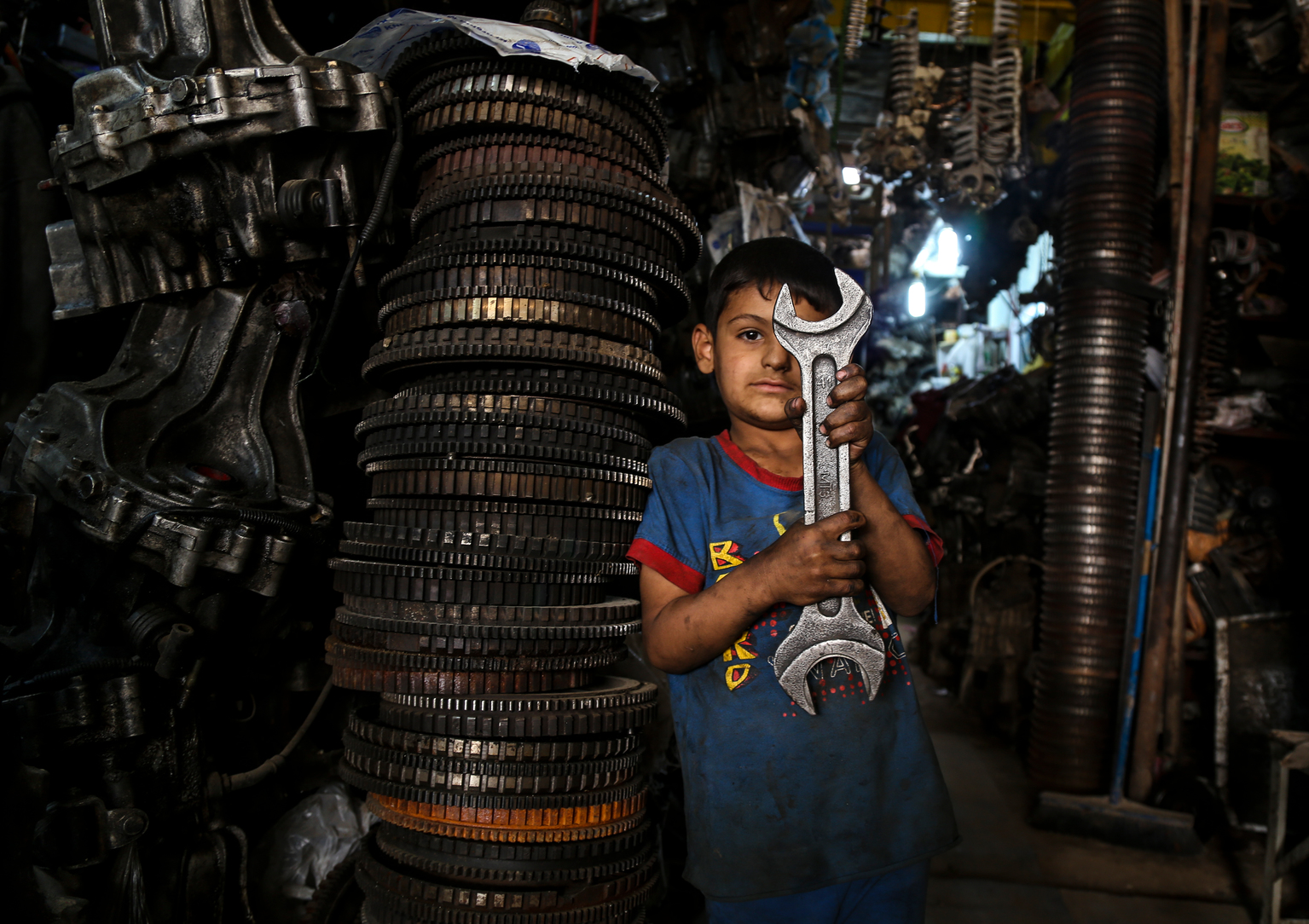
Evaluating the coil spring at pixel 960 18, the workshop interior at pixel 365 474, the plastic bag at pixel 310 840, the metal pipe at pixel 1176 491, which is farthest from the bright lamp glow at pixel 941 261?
the plastic bag at pixel 310 840

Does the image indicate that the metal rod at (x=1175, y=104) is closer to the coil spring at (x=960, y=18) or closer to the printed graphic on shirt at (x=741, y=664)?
the coil spring at (x=960, y=18)

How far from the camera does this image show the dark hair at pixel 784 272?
1.20 m

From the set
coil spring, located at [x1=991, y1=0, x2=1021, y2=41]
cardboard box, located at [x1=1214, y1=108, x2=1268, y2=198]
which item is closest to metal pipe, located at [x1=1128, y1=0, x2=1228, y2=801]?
cardboard box, located at [x1=1214, y1=108, x2=1268, y2=198]

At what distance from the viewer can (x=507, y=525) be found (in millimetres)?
1299

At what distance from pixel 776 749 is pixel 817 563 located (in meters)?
0.34

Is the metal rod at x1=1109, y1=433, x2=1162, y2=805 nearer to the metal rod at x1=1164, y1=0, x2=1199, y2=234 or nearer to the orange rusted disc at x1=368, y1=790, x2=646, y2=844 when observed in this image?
the metal rod at x1=1164, y1=0, x2=1199, y2=234

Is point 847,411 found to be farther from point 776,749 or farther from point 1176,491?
point 1176,491

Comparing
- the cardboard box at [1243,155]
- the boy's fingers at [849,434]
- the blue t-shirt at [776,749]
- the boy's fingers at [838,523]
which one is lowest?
the blue t-shirt at [776,749]

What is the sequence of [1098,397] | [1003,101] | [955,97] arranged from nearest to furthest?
1. [1098,397]
2. [1003,101]
3. [955,97]

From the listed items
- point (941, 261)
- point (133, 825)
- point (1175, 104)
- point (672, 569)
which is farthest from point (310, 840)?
point (941, 261)

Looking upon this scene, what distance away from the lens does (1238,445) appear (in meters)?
3.78

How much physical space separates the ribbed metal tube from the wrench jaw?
2.74 meters

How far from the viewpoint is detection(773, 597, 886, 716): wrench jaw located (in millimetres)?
1064

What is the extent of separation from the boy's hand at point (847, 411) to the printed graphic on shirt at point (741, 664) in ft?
1.10
